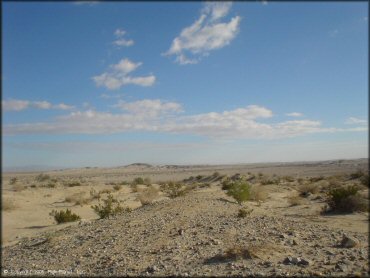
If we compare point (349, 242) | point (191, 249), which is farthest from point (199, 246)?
point (349, 242)

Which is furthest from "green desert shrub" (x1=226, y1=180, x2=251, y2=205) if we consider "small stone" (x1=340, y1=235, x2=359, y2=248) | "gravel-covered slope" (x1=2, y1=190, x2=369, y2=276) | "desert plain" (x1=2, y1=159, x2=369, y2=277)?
"small stone" (x1=340, y1=235, x2=359, y2=248)

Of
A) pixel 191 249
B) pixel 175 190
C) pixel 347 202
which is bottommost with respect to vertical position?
pixel 191 249

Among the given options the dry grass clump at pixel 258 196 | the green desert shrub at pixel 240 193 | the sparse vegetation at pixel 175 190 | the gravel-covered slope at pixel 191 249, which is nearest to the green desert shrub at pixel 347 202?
the green desert shrub at pixel 240 193

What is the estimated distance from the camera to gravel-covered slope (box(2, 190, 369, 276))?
30.0ft

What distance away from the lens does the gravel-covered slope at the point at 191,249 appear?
360 inches

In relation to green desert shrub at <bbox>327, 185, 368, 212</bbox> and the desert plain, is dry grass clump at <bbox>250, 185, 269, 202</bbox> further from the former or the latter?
the desert plain

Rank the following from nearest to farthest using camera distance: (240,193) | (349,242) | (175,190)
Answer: (349,242)
(240,193)
(175,190)

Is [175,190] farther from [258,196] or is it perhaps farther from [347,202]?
[347,202]

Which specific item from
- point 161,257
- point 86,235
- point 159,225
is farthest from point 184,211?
point 161,257

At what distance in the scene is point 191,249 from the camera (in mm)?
10961

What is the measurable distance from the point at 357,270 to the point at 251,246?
254 centimetres

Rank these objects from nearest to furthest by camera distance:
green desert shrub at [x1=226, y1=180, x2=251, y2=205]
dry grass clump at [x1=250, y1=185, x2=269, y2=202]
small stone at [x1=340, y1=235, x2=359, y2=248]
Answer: small stone at [x1=340, y1=235, x2=359, y2=248] < green desert shrub at [x1=226, y1=180, x2=251, y2=205] < dry grass clump at [x1=250, y1=185, x2=269, y2=202]

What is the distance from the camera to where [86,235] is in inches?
541

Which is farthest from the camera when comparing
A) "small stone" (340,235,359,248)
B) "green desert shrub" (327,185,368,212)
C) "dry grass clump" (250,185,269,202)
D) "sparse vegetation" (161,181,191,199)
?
"sparse vegetation" (161,181,191,199)
